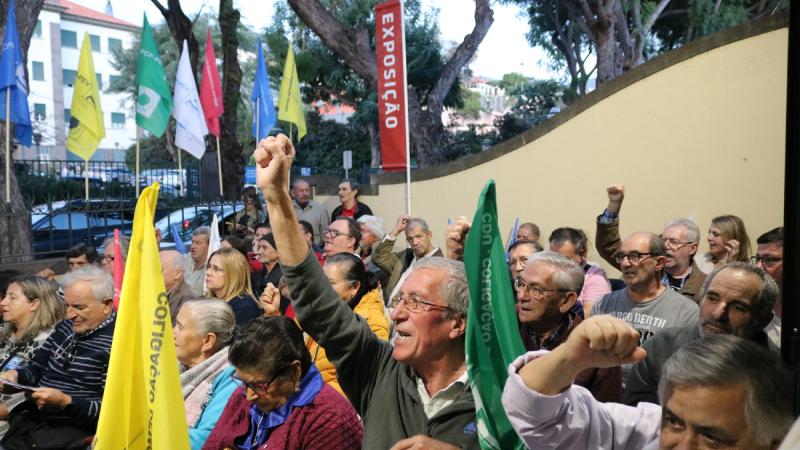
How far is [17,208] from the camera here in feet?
39.7

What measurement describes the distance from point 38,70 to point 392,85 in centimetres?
6133

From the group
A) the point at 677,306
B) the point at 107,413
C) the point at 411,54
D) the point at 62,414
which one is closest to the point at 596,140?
the point at 677,306

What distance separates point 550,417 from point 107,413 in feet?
5.86

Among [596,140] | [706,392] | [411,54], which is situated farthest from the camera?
[411,54]

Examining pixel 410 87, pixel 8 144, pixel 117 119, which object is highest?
pixel 117 119

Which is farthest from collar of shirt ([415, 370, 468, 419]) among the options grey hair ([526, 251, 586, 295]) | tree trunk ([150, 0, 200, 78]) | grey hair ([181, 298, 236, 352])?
tree trunk ([150, 0, 200, 78])

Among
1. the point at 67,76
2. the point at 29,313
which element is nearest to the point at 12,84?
the point at 29,313

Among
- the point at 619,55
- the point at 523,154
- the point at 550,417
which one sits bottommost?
the point at 550,417

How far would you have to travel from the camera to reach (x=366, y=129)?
102 feet

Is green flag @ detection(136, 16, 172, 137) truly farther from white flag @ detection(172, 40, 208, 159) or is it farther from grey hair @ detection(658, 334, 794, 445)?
grey hair @ detection(658, 334, 794, 445)

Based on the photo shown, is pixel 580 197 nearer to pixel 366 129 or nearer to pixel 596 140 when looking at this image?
pixel 596 140

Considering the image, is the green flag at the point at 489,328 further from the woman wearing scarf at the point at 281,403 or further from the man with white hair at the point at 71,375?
the man with white hair at the point at 71,375

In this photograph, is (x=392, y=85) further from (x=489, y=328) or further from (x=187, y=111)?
(x=489, y=328)

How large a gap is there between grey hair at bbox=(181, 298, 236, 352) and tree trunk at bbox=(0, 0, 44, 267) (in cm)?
786
